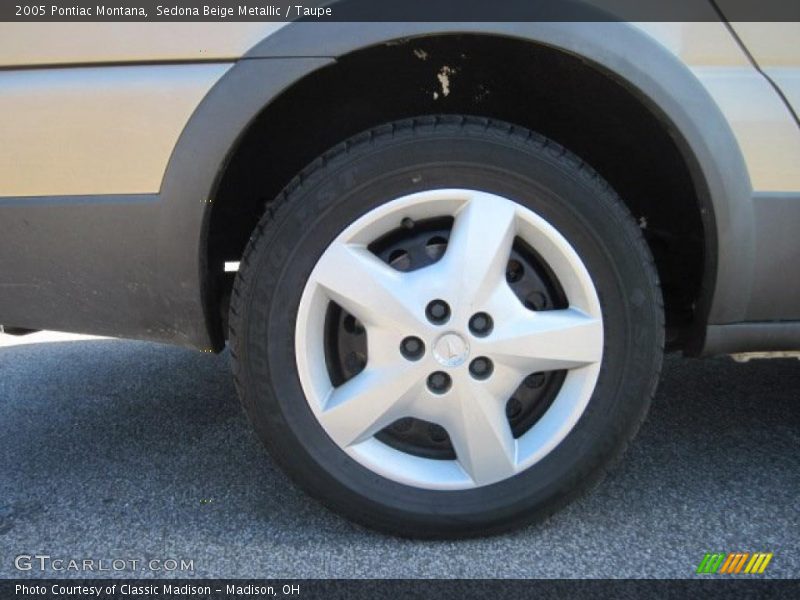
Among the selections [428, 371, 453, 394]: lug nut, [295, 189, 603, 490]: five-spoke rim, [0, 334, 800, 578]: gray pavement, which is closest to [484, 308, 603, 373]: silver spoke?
[295, 189, 603, 490]: five-spoke rim

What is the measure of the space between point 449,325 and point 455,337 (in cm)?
3

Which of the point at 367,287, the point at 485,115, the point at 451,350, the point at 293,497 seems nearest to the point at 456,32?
the point at 485,115

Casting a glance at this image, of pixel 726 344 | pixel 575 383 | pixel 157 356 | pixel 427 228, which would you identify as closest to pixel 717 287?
pixel 726 344

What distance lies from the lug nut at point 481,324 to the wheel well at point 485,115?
514mm

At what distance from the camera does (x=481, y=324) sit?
1596 mm

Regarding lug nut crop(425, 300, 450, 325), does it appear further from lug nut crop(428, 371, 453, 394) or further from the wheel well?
the wheel well

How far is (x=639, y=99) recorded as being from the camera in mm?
1560

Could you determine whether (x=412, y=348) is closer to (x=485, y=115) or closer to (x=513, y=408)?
(x=513, y=408)

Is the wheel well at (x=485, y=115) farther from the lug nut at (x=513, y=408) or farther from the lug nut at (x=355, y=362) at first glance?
the lug nut at (x=513, y=408)

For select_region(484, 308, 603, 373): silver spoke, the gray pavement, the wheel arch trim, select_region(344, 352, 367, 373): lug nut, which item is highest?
the wheel arch trim

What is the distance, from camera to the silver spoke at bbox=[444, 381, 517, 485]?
1610 millimetres

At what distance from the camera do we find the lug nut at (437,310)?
5.19ft

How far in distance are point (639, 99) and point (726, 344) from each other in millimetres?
584

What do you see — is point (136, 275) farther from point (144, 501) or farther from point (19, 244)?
point (144, 501)
